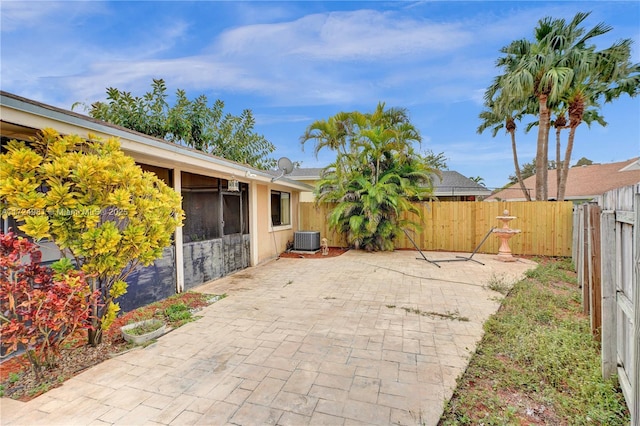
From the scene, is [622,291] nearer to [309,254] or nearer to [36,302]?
[36,302]

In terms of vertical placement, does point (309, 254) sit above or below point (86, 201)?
below

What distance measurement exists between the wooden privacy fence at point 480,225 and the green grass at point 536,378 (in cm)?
569

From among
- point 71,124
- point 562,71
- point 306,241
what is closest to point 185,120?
point 306,241

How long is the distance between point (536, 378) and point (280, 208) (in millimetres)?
7858

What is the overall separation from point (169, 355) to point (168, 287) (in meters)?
2.27

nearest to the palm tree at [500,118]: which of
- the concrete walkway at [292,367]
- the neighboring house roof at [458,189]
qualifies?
the neighboring house roof at [458,189]

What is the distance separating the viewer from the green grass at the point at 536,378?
2025 mm

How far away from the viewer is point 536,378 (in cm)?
247

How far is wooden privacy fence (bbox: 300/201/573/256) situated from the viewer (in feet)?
28.3

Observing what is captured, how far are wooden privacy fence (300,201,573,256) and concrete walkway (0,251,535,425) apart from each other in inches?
195

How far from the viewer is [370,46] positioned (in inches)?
316

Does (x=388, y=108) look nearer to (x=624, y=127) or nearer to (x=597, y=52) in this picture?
(x=597, y=52)

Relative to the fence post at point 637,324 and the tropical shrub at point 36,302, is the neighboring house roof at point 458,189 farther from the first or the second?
the tropical shrub at point 36,302

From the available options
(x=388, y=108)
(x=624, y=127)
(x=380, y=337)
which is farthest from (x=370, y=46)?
(x=624, y=127)
